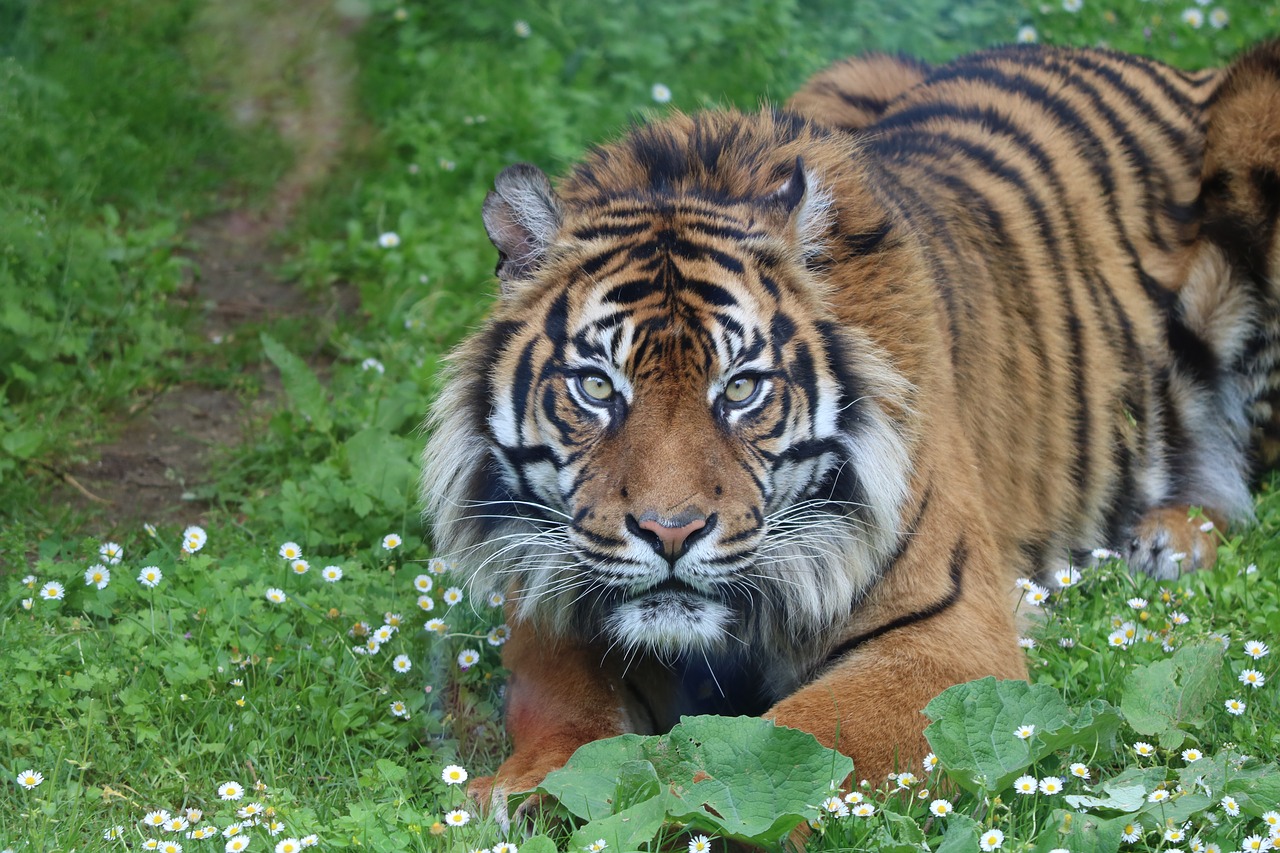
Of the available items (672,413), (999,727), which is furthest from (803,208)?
(999,727)

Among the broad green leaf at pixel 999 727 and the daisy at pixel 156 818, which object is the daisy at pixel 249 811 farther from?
the broad green leaf at pixel 999 727

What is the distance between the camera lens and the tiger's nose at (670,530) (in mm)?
2748

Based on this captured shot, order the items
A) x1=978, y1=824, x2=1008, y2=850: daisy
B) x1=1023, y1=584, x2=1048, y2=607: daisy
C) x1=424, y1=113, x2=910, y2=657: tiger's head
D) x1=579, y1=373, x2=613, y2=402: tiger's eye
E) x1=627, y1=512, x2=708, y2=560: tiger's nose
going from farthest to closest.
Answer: x1=1023, y1=584, x2=1048, y2=607: daisy, x1=579, y1=373, x2=613, y2=402: tiger's eye, x1=424, y1=113, x2=910, y2=657: tiger's head, x1=627, y1=512, x2=708, y2=560: tiger's nose, x1=978, y1=824, x2=1008, y2=850: daisy

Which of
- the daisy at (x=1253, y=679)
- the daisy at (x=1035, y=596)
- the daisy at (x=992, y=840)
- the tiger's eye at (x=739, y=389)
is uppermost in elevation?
the tiger's eye at (x=739, y=389)

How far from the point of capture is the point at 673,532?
108 inches

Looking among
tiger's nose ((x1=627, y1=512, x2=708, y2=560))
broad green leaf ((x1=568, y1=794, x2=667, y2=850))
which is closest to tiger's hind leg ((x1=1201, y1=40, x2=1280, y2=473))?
tiger's nose ((x1=627, y1=512, x2=708, y2=560))

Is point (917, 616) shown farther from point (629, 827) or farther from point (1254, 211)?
point (1254, 211)

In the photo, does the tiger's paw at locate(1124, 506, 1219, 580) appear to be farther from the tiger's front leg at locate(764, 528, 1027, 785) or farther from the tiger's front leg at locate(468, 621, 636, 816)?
the tiger's front leg at locate(468, 621, 636, 816)

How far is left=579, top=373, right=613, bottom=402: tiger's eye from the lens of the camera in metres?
2.99

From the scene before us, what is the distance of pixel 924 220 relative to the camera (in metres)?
3.61

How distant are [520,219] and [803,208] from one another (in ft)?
2.11

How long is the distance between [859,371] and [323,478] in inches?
69.6

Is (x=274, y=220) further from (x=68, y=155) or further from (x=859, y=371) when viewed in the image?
(x=859, y=371)

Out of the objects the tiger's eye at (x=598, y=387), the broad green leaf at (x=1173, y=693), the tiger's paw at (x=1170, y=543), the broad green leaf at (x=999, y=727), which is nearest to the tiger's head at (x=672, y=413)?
the tiger's eye at (x=598, y=387)
